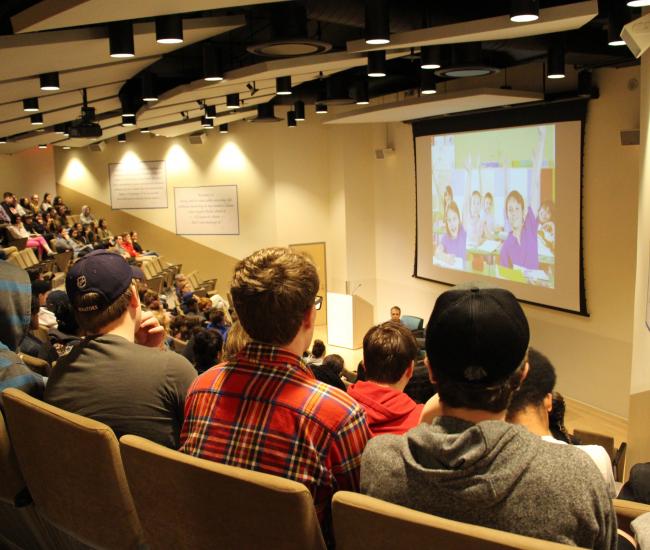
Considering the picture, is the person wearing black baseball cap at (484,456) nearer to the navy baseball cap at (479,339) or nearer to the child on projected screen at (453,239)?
the navy baseball cap at (479,339)

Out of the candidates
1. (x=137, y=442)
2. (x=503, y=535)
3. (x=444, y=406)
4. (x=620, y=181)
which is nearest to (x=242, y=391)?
(x=137, y=442)

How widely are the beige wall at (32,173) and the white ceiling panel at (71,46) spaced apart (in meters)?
13.0

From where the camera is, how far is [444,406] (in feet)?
4.42

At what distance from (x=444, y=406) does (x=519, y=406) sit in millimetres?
574

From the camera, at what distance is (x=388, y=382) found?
247 centimetres

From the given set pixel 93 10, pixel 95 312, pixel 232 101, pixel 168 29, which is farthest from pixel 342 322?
Result: pixel 95 312

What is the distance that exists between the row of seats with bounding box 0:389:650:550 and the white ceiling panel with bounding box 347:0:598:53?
4.08m

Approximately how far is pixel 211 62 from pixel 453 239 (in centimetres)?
562

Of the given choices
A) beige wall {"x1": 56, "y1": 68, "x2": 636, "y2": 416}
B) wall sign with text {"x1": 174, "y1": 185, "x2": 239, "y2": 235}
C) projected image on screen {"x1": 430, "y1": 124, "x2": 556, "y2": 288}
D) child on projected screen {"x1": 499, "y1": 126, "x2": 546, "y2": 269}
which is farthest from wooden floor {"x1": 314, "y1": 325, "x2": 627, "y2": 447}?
wall sign with text {"x1": 174, "y1": 185, "x2": 239, "y2": 235}

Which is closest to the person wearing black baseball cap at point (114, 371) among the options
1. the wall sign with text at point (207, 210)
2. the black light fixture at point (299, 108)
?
the black light fixture at point (299, 108)

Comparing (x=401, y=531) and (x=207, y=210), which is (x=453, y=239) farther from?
(x=401, y=531)

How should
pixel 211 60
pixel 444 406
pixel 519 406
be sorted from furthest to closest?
pixel 211 60
pixel 519 406
pixel 444 406

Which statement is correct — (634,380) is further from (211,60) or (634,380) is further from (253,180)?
(253,180)

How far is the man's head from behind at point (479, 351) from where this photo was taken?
4.26ft
